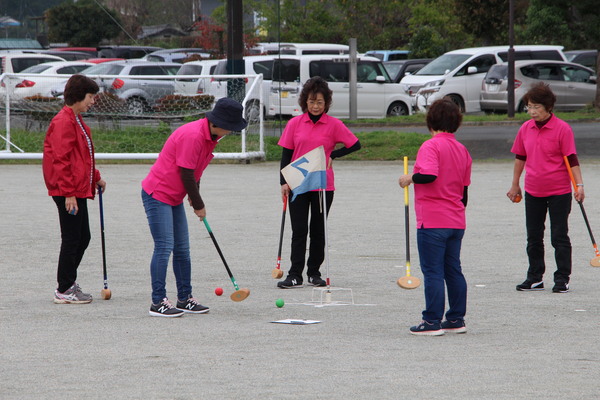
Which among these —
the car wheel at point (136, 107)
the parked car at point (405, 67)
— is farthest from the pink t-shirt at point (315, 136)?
the parked car at point (405, 67)

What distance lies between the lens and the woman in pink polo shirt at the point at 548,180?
787 cm

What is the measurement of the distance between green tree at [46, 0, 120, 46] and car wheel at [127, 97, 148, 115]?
39.1 metres

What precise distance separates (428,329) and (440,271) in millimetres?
377

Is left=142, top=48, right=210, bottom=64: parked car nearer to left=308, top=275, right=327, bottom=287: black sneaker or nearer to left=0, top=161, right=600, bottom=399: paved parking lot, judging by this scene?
left=0, top=161, right=600, bottom=399: paved parking lot

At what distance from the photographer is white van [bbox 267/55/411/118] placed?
2486 cm

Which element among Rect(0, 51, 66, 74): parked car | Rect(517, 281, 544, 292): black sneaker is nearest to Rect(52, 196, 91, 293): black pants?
Rect(517, 281, 544, 292): black sneaker

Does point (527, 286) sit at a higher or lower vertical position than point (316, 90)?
lower

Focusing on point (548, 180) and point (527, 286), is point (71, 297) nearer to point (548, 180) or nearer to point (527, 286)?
point (527, 286)

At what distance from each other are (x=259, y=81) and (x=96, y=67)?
11.4m

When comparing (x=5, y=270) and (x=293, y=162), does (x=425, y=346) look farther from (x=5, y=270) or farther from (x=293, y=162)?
(x=5, y=270)

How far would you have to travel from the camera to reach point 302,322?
673cm

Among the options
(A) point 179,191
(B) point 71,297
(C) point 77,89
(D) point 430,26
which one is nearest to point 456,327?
(A) point 179,191

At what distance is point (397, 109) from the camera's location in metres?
25.8

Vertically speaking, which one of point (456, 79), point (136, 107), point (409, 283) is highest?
point (456, 79)
